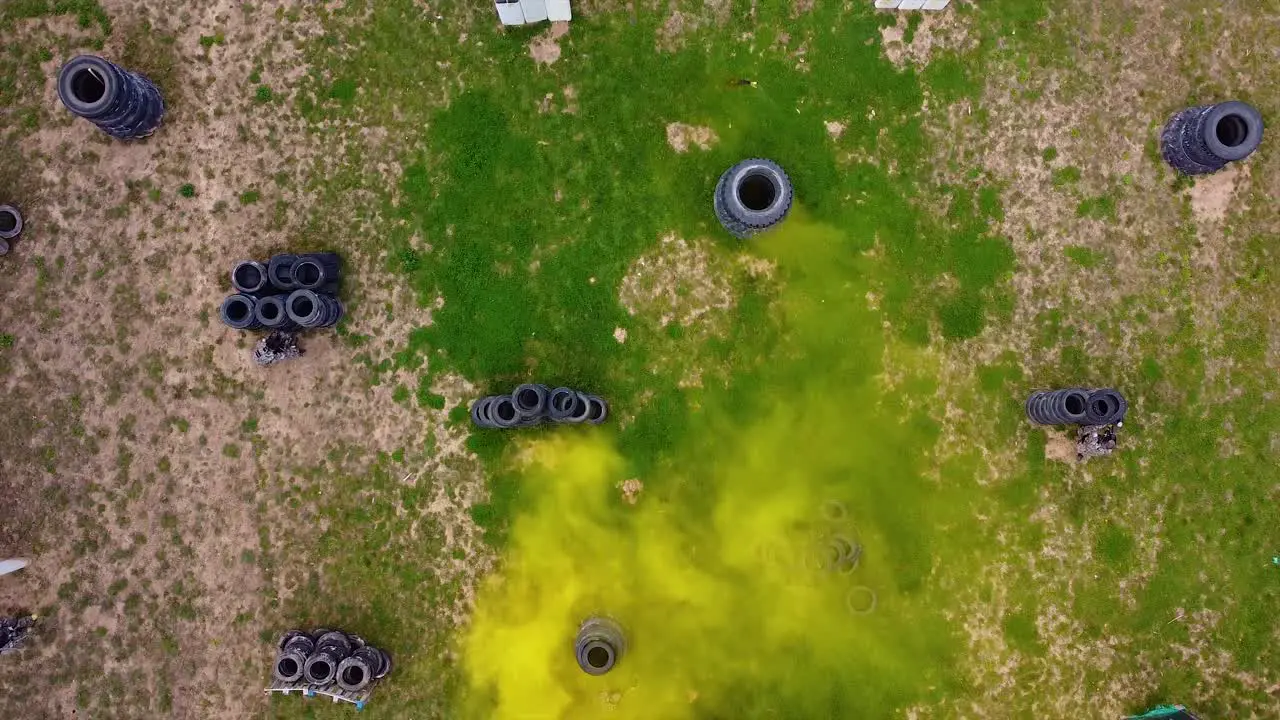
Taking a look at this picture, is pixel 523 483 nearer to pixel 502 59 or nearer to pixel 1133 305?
pixel 502 59

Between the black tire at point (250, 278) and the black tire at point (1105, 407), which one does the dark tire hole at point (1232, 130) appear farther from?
the black tire at point (250, 278)

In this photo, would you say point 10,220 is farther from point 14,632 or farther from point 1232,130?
point 1232,130

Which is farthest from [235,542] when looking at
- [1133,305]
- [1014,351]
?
[1133,305]

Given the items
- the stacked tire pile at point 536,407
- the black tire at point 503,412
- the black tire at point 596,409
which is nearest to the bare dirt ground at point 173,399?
the stacked tire pile at point 536,407

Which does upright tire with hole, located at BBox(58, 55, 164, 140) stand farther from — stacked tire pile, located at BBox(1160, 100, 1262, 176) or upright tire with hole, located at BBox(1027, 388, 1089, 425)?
stacked tire pile, located at BBox(1160, 100, 1262, 176)

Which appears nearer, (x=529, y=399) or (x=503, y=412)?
(x=529, y=399)

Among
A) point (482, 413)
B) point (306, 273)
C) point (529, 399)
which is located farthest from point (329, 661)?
point (306, 273)
